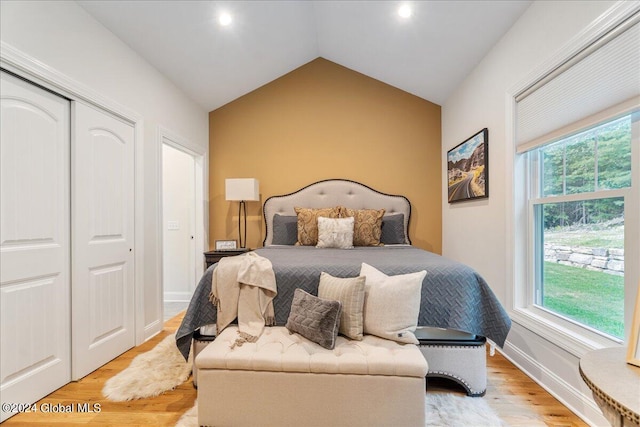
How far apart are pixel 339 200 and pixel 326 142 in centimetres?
81

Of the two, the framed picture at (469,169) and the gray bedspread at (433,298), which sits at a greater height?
the framed picture at (469,169)

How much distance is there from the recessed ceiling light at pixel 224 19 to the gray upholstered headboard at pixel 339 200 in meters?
2.05

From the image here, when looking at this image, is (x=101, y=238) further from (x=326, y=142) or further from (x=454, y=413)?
(x=326, y=142)

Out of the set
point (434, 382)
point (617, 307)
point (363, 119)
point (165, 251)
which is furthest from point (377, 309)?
point (165, 251)

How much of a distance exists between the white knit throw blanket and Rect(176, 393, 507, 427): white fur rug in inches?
19.8

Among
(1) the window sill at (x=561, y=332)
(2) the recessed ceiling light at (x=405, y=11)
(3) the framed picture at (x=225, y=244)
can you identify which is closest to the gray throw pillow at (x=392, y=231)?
(1) the window sill at (x=561, y=332)

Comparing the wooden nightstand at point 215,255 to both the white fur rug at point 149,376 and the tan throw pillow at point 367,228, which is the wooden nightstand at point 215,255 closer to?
the white fur rug at point 149,376

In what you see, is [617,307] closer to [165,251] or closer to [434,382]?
[434,382]

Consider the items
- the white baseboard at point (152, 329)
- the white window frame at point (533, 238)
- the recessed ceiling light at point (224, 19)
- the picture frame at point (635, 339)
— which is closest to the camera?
the picture frame at point (635, 339)

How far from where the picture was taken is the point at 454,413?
5.85ft

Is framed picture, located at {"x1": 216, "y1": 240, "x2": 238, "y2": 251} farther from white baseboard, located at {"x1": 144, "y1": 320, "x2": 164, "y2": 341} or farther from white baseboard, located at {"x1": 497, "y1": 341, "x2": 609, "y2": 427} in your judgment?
white baseboard, located at {"x1": 497, "y1": 341, "x2": 609, "y2": 427}

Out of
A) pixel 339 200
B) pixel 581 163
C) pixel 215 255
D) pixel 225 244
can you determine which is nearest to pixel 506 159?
pixel 581 163

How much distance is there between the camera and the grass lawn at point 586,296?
5.56 feet

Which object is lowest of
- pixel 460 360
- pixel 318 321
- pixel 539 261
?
pixel 460 360
